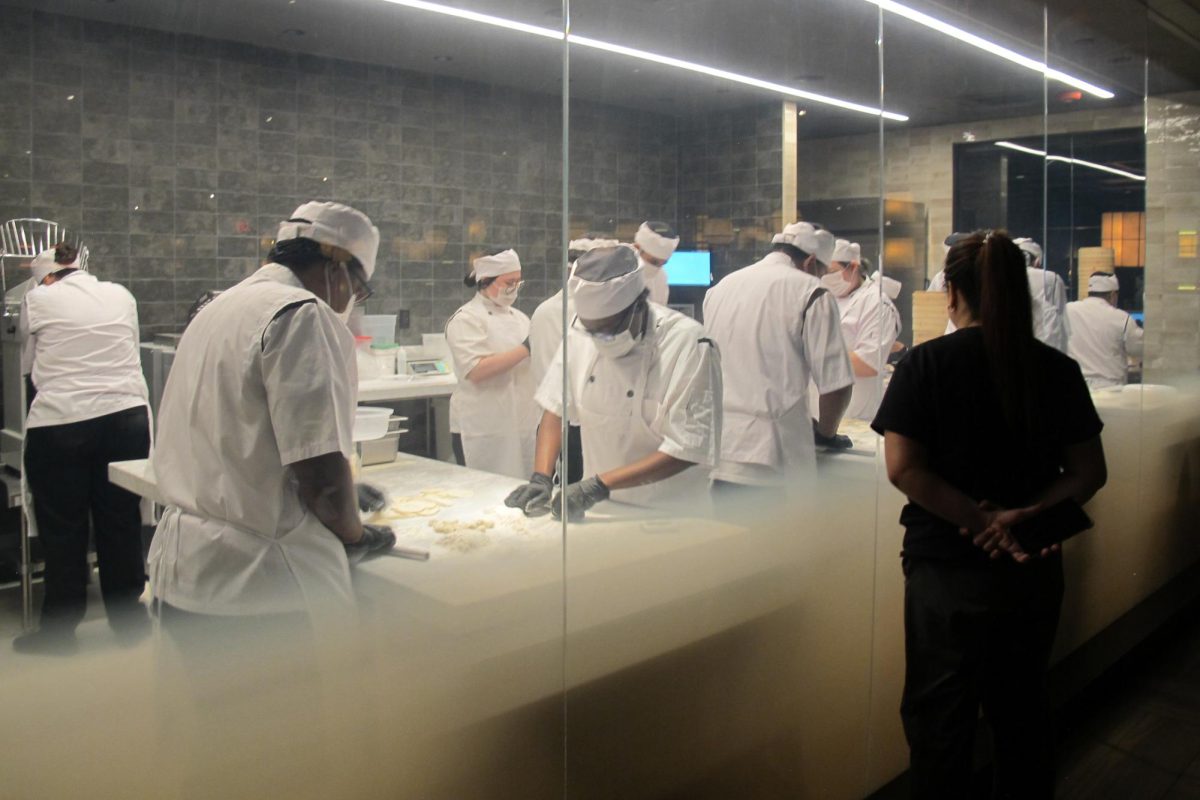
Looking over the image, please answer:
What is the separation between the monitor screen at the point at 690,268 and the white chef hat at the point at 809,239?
9.4 inches

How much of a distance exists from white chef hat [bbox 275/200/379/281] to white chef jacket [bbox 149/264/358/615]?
2.2 inches

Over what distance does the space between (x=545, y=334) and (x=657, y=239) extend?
332 millimetres

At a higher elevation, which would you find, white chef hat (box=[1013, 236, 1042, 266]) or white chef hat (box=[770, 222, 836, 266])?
white chef hat (box=[1013, 236, 1042, 266])

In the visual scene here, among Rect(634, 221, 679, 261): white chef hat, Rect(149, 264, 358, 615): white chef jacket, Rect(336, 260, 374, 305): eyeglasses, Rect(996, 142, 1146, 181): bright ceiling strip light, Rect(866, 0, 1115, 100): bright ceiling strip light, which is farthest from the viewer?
Rect(996, 142, 1146, 181): bright ceiling strip light

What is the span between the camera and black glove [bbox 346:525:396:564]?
1358 mm

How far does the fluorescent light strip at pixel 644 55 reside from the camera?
1.46m

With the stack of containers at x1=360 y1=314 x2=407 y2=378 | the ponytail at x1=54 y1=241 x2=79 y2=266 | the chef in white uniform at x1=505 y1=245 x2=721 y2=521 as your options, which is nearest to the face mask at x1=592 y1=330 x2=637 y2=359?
the chef in white uniform at x1=505 y1=245 x2=721 y2=521

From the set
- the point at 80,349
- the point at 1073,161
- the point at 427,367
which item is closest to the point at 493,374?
the point at 427,367

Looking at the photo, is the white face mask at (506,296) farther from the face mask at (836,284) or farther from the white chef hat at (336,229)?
the face mask at (836,284)

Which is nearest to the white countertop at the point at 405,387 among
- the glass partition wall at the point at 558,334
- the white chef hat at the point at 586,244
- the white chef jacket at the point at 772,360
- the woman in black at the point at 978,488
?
the glass partition wall at the point at 558,334

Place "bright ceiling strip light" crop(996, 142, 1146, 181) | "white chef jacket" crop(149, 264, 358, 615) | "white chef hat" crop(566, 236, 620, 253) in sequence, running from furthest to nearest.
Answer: "bright ceiling strip light" crop(996, 142, 1146, 181)
"white chef hat" crop(566, 236, 620, 253)
"white chef jacket" crop(149, 264, 358, 615)

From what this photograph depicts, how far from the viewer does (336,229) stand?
130 centimetres

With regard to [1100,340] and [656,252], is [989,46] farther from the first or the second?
[656,252]

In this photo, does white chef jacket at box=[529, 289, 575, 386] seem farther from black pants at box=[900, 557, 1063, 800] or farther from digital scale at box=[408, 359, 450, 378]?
black pants at box=[900, 557, 1063, 800]
